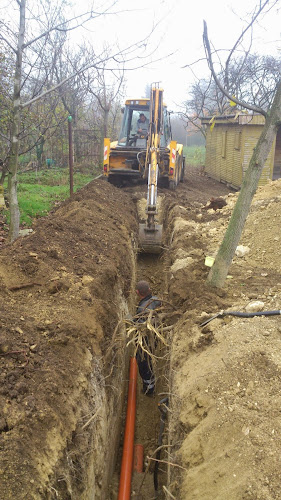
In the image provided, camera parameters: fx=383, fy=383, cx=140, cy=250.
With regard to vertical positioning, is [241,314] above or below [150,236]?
above

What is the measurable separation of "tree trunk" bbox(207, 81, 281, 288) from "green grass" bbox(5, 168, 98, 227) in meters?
6.44

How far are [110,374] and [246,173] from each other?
2.88m

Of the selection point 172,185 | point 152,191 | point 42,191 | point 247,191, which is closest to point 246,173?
point 247,191

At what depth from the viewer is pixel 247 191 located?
15.4 feet

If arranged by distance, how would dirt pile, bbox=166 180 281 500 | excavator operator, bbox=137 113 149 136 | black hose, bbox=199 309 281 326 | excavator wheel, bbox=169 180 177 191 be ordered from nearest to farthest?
dirt pile, bbox=166 180 281 500
black hose, bbox=199 309 281 326
excavator operator, bbox=137 113 149 136
excavator wheel, bbox=169 180 177 191

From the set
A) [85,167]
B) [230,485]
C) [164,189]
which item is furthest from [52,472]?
[85,167]

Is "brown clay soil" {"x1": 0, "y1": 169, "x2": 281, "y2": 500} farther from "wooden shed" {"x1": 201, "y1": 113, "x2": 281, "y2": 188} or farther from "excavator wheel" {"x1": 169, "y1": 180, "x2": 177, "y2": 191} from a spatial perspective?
"wooden shed" {"x1": 201, "y1": 113, "x2": 281, "y2": 188}

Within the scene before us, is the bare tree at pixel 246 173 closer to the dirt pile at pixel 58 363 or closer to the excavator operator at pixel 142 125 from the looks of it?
the dirt pile at pixel 58 363

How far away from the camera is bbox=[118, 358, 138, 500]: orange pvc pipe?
4.19 metres

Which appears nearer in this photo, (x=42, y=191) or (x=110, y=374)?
(x=110, y=374)

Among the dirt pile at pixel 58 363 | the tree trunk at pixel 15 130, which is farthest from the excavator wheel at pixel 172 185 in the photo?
the tree trunk at pixel 15 130

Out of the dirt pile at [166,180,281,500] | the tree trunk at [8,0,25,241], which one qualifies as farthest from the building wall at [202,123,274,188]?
the dirt pile at [166,180,281,500]

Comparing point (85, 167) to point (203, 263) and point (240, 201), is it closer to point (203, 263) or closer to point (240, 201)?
point (203, 263)

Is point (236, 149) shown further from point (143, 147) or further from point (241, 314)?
point (241, 314)
